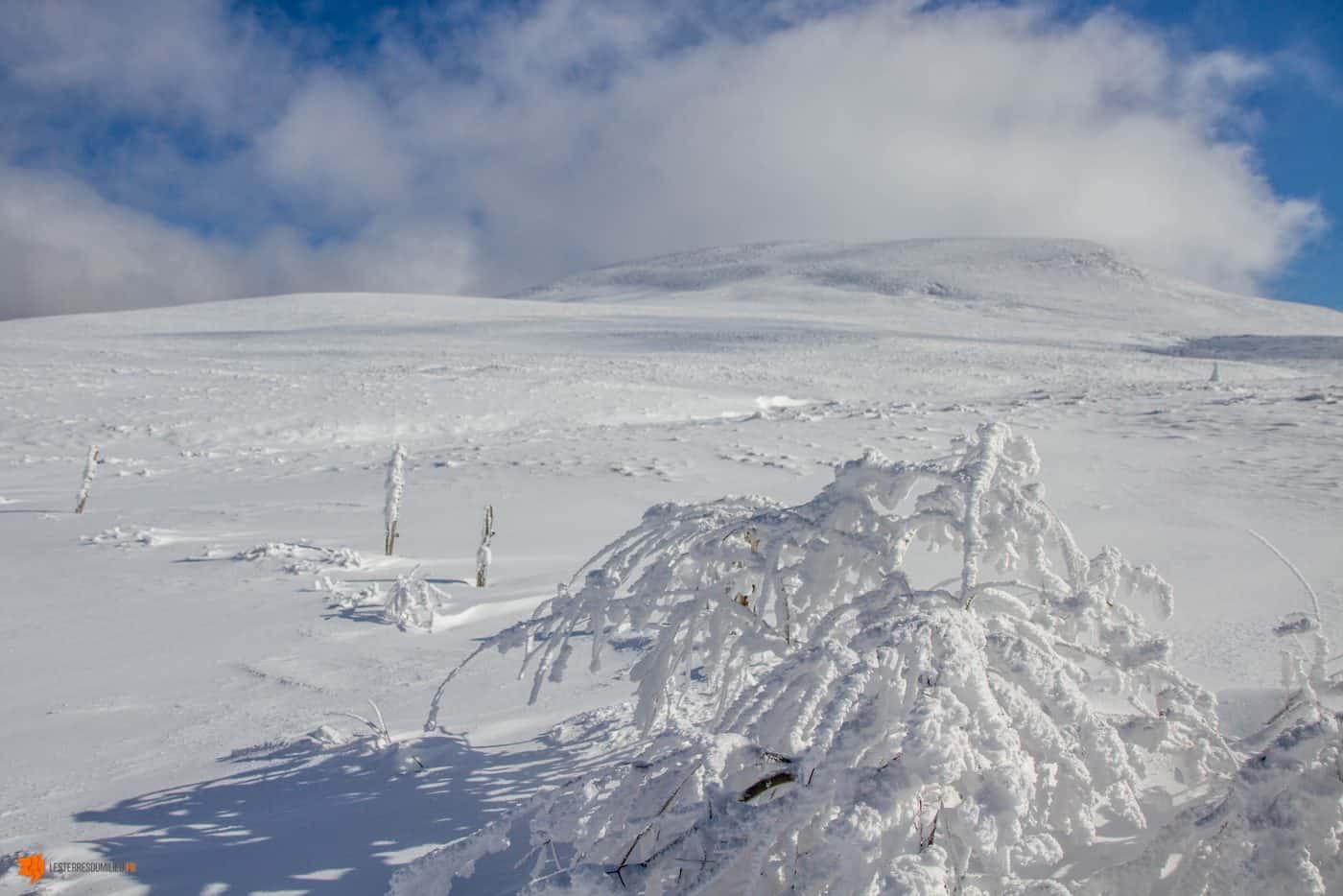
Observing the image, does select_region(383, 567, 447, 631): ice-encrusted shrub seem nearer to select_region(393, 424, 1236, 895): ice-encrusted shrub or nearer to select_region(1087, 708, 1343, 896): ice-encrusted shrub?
select_region(393, 424, 1236, 895): ice-encrusted shrub

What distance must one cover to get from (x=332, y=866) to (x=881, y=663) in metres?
1.80

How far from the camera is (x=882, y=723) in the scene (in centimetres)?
150

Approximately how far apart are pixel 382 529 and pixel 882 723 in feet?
25.5

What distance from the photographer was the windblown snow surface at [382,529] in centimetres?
291

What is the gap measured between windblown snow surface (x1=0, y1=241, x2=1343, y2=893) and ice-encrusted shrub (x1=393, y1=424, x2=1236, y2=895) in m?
0.98

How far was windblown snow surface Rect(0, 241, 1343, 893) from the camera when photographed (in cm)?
291

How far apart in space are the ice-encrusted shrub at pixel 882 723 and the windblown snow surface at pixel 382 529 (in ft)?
3.20

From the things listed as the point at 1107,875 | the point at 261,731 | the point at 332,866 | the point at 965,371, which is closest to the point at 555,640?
the point at 332,866

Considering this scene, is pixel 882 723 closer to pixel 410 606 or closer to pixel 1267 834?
pixel 1267 834

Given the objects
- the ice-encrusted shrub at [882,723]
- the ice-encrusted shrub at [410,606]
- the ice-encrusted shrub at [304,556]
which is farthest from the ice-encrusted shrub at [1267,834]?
the ice-encrusted shrub at [304,556]

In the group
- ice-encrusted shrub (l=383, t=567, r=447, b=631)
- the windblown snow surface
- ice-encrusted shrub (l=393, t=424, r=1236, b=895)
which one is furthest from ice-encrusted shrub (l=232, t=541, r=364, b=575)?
ice-encrusted shrub (l=393, t=424, r=1236, b=895)

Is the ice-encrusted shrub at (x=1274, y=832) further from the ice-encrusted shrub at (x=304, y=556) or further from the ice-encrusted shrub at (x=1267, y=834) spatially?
the ice-encrusted shrub at (x=304, y=556)

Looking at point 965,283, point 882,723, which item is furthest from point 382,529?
point 965,283

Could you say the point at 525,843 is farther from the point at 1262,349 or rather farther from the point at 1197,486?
the point at 1262,349
